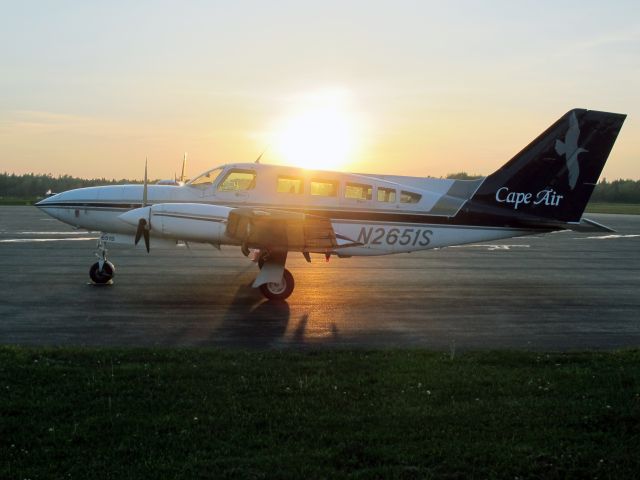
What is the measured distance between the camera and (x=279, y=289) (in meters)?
15.3

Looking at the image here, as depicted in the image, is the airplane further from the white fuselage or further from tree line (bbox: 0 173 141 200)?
tree line (bbox: 0 173 141 200)

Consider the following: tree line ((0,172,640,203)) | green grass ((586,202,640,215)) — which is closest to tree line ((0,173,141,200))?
tree line ((0,172,640,203))

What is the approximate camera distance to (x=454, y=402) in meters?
7.59

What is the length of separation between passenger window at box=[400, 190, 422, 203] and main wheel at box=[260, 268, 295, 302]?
3435mm

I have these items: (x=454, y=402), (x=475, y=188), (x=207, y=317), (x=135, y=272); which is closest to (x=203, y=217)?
(x=207, y=317)

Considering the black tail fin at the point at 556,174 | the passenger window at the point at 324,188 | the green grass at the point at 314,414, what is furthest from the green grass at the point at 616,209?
the green grass at the point at 314,414

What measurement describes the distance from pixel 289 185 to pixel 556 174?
643cm

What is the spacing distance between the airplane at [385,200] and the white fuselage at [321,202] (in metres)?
0.02

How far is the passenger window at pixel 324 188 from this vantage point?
16.5 metres

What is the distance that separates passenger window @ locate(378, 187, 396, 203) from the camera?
1675 centimetres

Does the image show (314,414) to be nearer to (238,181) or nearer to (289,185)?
(289,185)

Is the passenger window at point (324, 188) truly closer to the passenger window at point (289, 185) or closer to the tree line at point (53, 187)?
the passenger window at point (289, 185)

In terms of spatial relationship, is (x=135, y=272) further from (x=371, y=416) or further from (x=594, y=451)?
(x=594, y=451)

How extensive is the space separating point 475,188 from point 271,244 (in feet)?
18.1
